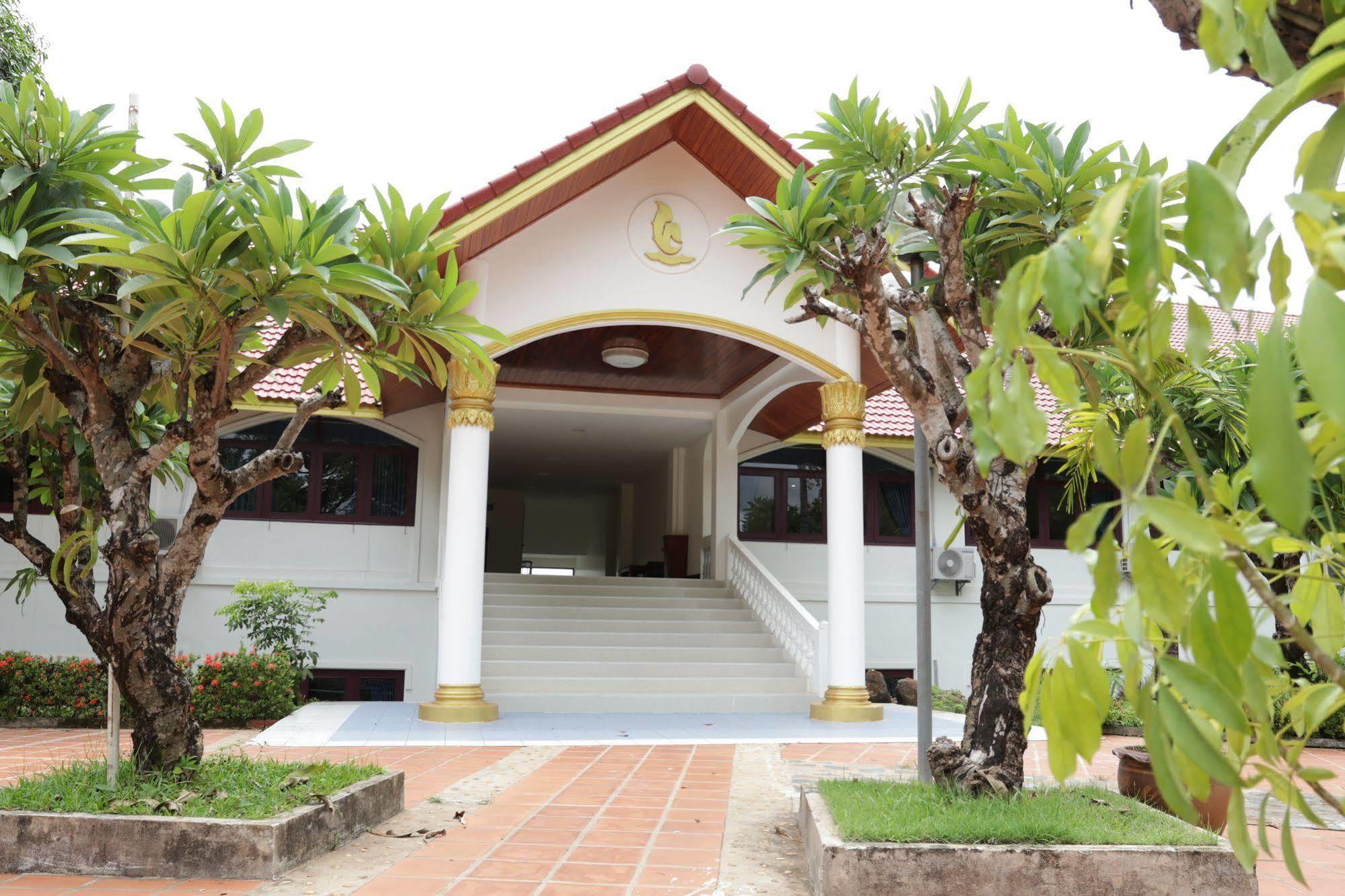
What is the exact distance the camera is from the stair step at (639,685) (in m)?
10.6

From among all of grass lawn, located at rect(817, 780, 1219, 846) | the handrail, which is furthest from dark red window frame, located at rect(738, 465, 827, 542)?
grass lawn, located at rect(817, 780, 1219, 846)

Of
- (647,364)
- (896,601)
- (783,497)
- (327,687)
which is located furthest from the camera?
(783,497)

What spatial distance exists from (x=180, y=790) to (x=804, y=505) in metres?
11.5

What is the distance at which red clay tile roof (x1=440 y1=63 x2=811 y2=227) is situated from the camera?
30.3ft

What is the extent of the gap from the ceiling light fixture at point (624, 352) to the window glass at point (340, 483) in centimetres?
411

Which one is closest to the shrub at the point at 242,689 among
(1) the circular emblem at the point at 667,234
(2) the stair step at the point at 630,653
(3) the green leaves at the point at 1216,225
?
(2) the stair step at the point at 630,653

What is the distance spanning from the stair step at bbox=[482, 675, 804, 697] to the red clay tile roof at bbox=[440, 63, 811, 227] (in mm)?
4670

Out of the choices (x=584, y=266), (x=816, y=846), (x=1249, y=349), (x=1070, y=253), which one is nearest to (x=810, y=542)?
(x=584, y=266)

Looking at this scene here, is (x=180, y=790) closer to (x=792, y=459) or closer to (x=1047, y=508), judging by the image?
(x=792, y=459)

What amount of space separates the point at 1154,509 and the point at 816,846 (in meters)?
3.86

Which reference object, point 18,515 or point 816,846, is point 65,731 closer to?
point 18,515

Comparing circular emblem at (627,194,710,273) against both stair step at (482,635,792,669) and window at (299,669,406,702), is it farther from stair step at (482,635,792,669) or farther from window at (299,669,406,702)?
window at (299,669,406,702)

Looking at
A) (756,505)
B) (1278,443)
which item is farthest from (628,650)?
(1278,443)

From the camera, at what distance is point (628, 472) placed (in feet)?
62.8
